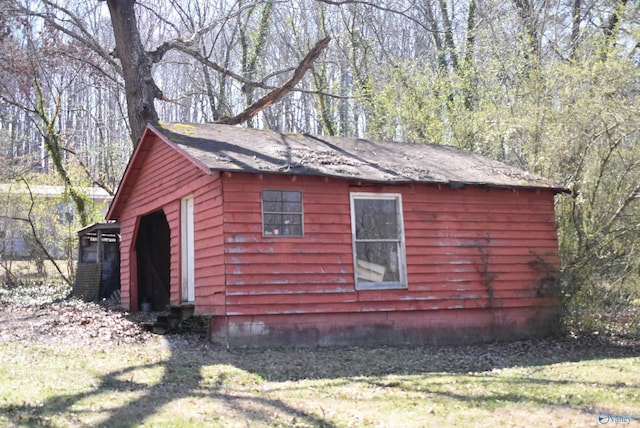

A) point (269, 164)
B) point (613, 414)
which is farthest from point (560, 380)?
point (269, 164)

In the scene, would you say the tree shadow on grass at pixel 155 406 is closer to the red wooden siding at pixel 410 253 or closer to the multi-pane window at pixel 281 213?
the red wooden siding at pixel 410 253

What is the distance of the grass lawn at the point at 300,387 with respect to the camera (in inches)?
247

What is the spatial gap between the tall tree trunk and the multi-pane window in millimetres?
7353

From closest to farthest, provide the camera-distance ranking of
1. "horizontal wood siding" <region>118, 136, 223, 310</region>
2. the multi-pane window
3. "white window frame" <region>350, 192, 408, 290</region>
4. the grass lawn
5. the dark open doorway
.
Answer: the grass lawn < the multi-pane window < "horizontal wood siding" <region>118, 136, 223, 310</region> < "white window frame" <region>350, 192, 408, 290</region> < the dark open doorway

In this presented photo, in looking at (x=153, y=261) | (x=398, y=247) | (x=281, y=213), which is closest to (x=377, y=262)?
(x=398, y=247)

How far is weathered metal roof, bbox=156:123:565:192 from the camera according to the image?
11281 mm

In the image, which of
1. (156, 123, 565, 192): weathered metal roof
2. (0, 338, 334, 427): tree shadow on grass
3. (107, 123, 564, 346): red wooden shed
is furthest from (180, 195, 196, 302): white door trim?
(0, 338, 334, 427): tree shadow on grass

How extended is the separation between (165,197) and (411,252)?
510cm

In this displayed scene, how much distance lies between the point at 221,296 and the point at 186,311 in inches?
62.8

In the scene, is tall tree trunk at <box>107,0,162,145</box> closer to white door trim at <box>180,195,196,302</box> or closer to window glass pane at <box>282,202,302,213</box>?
white door trim at <box>180,195,196,302</box>

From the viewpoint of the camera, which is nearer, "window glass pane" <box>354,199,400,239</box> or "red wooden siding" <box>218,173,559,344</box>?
"red wooden siding" <box>218,173,559,344</box>

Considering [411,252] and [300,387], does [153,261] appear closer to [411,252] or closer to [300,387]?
[411,252]

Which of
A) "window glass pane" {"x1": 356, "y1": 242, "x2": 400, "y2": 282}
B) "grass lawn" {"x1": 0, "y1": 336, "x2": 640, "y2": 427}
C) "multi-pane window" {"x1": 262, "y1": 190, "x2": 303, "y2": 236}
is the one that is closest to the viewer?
"grass lawn" {"x1": 0, "y1": 336, "x2": 640, "y2": 427}

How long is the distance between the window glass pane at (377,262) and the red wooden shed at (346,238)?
0.07ft
